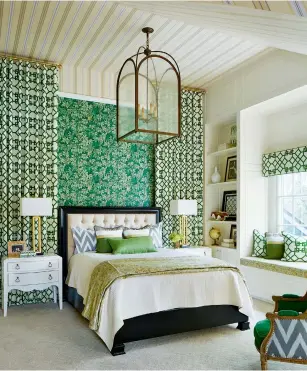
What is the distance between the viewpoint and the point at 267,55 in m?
4.90

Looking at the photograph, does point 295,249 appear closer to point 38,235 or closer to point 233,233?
point 233,233

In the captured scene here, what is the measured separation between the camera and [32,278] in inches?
175

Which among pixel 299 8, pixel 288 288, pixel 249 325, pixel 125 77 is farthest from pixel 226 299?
pixel 299 8

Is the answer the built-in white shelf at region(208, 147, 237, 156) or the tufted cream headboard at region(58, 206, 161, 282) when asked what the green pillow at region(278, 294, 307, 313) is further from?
the built-in white shelf at region(208, 147, 237, 156)

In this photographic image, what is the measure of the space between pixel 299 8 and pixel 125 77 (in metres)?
2.81

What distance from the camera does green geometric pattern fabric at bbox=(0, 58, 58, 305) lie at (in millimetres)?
4824

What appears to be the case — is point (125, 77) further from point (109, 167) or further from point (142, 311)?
point (142, 311)

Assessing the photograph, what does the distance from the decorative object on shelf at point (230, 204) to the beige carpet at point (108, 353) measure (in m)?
2.33

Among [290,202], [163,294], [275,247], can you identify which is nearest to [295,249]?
[275,247]

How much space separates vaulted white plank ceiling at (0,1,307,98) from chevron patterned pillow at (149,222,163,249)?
2.21m

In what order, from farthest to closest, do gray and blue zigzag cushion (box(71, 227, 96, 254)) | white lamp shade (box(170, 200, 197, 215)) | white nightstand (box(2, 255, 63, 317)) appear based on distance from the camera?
1. white lamp shade (box(170, 200, 197, 215))
2. gray and blue zigzag cushion (box(71, 227, 96, 254))
3. white nightstand (box(2, 255, 63, 317))

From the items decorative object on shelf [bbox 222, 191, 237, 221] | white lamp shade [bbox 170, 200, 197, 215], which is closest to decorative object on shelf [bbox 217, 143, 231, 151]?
decorative object on shelf [bbox 222, 191, 237, 221]

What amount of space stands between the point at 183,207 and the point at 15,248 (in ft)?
8.34

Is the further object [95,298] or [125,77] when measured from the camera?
[125,77]
